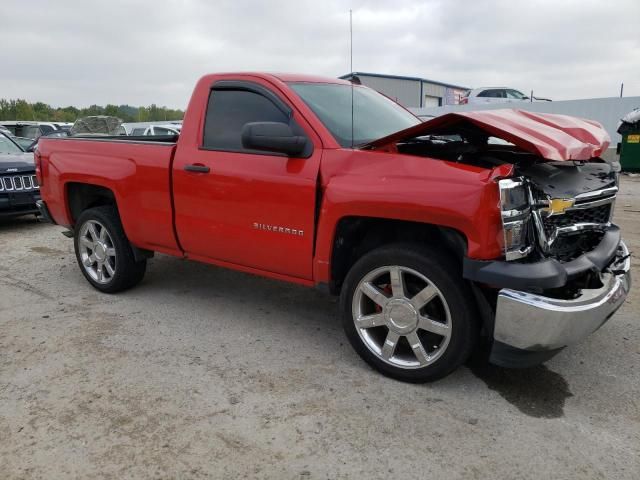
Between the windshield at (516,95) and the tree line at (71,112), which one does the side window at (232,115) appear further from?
the tree line at (71,112)

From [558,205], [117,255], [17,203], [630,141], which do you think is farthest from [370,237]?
[630,141]

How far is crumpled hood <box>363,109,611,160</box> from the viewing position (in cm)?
269

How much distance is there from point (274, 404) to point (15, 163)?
6780mm

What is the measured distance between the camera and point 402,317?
10.0ft

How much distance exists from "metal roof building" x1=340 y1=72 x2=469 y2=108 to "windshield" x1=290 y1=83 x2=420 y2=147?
2942cm

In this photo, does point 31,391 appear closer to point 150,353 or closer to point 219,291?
point 150,353

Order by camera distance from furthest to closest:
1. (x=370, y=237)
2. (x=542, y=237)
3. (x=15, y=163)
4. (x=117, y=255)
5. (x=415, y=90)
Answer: (x=415, y=90) → (x=15, y=163) → (x=117, y=255) → (x=370, y=237) → (x=542, y=237)

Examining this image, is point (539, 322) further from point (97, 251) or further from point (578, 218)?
point (97, 251)

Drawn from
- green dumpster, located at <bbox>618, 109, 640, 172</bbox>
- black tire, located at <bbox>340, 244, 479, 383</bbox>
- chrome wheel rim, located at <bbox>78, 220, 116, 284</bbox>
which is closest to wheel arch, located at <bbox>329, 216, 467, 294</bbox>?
black tire, located at <bbox>340, 244, 479, 383</bbox>

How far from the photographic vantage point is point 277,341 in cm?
374

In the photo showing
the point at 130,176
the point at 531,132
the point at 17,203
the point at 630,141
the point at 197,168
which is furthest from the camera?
the point at 630,141

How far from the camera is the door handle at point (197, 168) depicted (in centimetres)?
376

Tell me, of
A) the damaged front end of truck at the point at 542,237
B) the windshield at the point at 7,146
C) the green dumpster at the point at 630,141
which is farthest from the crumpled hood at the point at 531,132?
the green dumpster at the point at 630,141

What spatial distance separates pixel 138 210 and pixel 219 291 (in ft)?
3.51
